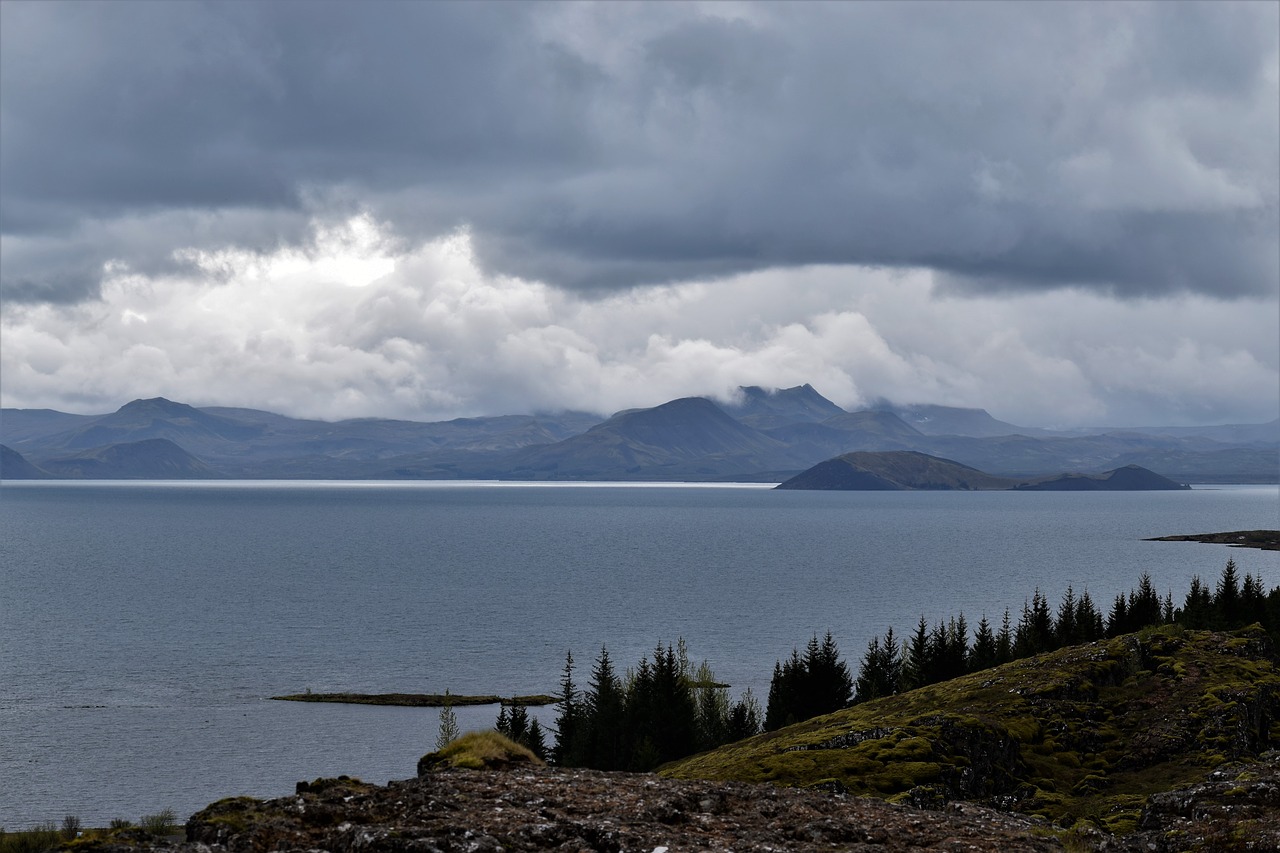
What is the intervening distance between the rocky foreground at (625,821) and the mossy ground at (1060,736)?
6419 mm

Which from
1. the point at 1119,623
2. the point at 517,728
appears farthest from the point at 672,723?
the point at 1119,623

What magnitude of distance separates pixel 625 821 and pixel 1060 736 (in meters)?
34.3

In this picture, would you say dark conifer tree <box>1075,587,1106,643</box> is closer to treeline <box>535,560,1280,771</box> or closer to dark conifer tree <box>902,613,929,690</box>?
treeline <box>535,560,1280,771</box>

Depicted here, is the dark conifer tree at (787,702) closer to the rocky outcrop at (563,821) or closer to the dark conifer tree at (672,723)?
the dark conifer tree at (672,723)

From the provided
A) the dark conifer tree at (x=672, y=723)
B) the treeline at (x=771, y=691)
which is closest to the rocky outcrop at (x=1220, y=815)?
the treeline at (x=771, y=691)

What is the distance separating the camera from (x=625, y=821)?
77.2 feet

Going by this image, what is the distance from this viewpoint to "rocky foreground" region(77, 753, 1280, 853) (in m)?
21.8

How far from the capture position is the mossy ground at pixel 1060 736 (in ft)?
138

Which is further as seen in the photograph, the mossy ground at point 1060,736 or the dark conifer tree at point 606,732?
the dark conifer tree at point 606,732

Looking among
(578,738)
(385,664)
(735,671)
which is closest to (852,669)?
(735,671)

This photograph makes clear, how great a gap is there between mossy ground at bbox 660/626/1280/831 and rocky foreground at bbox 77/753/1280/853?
6.42 meters

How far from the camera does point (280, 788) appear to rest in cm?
9194

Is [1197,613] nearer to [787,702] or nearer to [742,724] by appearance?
[787,702]

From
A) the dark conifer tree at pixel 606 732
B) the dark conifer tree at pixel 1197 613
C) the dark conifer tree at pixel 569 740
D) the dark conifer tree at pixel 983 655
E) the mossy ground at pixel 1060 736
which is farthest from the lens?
the dark conifer tree at pixel 1197 613
